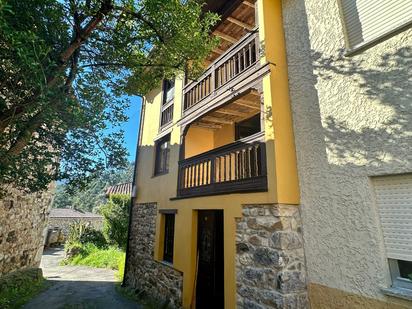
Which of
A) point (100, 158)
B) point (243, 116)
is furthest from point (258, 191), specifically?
point (100, 158)

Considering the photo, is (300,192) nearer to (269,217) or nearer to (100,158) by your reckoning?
(269,217)

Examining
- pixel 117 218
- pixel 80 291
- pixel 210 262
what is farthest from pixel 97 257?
pixel 210 262

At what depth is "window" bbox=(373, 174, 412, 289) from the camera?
319 cm

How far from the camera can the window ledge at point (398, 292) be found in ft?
9.86

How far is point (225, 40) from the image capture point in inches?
324

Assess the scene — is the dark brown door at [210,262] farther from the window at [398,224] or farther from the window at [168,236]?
the window at [398,224]

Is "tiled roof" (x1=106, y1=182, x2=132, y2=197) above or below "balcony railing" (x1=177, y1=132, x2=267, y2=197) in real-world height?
above

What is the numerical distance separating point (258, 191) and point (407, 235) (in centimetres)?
228

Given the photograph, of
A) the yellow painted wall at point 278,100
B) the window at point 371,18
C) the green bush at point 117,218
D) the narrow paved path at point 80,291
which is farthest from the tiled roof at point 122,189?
the window at point 371,18

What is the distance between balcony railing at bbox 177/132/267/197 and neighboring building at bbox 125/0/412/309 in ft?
0.10

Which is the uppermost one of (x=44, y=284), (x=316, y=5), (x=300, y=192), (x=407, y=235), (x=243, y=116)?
(x=316, y=5)

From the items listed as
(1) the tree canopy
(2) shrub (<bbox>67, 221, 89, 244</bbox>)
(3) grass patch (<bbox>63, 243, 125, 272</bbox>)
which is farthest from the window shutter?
(2) shrub (<bbox>67, 221, 89, 244</bbox>)

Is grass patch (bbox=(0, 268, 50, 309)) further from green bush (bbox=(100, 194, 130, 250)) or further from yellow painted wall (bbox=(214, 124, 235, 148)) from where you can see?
yellow painted wall (bbox=(214, 124, 235, 148))

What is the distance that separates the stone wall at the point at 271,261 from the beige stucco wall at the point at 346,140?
0.25 meters
